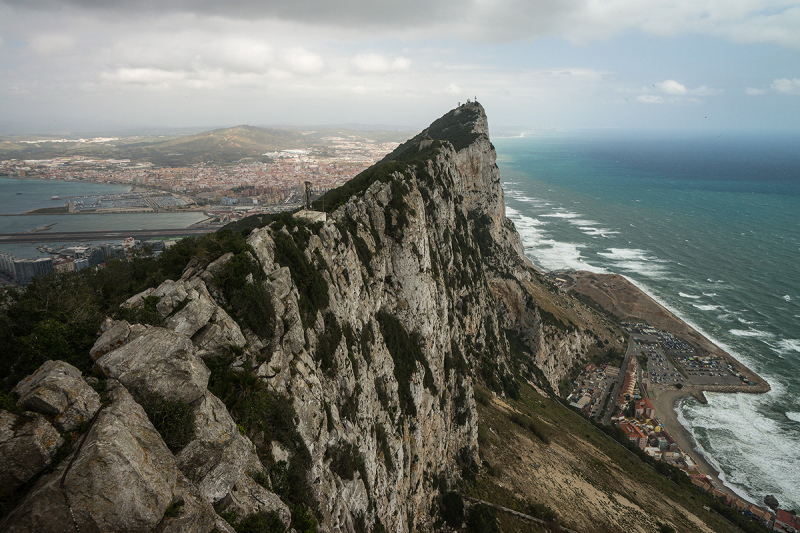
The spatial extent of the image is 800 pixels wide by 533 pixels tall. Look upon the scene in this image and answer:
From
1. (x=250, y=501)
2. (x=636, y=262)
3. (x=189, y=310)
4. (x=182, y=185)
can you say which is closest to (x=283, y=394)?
(x=250, y=501)

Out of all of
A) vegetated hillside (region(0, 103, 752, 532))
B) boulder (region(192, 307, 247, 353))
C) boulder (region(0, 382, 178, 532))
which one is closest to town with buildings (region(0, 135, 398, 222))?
vegetated hillside (region(0, 103, 752, 532))

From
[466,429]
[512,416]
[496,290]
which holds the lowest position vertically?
[512,416]

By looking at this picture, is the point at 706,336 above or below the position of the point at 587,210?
below

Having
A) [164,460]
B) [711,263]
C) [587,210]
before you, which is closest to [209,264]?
[164,460]

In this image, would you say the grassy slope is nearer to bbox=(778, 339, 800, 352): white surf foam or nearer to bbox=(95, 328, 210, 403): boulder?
bbox=(95, 328, 210, 403): boulder

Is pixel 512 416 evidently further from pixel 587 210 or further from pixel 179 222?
pixel 587 210

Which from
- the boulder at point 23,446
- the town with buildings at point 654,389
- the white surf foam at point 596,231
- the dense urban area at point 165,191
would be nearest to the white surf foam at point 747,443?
the town with buildings at point 654,389
